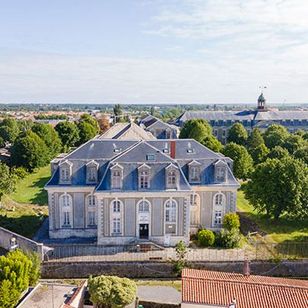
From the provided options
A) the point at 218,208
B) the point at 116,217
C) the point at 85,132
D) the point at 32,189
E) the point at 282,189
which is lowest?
the point at 32,189

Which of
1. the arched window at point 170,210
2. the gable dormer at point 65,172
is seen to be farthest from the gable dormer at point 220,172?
the gable dormer at point 65,172

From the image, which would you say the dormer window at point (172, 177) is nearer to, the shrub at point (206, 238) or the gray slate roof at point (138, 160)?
the gray slate roof at point (138, 160)

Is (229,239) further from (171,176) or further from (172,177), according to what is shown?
(171,176)

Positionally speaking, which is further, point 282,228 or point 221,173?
point 282,228

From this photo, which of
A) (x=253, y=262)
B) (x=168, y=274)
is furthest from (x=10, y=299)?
(x=253, y=262)

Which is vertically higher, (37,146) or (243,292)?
(37,146)

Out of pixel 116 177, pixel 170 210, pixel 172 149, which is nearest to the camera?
pixel 116 177

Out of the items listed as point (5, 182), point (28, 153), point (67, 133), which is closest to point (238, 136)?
point (67, 133)
